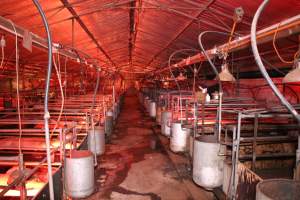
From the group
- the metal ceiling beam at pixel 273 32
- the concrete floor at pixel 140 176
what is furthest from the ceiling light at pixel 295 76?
the concrete floor at pixel 140 176

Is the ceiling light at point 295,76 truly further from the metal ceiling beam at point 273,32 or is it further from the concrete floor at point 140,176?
the concrete floor at point 140,176

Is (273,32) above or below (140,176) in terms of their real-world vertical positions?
above

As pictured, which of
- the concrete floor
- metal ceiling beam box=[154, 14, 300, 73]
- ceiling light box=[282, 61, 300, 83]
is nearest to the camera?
ceiling light box=[282, 61, 300, 83]

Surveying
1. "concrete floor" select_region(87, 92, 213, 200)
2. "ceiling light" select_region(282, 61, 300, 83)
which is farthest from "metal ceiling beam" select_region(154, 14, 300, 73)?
"concrete floor" select_region(87, 92, 213, 200)

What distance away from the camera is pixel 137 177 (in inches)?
187

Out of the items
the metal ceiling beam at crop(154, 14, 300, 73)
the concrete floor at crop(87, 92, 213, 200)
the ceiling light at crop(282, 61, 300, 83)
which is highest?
the metal ceiling beam at crop(154, 14, 300, 73)

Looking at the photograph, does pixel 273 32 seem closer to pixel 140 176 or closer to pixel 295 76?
pixel 295 76

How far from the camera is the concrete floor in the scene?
397cm

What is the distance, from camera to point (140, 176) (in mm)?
4801

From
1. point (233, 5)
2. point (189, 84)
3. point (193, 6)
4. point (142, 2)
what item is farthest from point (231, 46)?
point (189, 84)

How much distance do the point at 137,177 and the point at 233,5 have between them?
4093 millimetres

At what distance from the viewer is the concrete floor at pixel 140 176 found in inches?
156

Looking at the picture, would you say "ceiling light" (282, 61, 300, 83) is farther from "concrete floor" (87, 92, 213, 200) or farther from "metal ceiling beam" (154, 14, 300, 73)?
"concrete floor" (87, 92, 213, 200)

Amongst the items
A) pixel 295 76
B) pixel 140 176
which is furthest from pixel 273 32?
pixel 140 176
